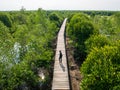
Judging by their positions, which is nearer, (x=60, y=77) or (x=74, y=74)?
(x=60, y=77)

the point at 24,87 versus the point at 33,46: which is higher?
the point at 33,46

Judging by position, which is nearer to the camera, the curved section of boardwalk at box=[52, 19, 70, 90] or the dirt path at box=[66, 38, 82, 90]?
the curved section of boardwalk at box=[52, 19, 70, 90]

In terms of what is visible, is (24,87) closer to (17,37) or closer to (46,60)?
(46,60)

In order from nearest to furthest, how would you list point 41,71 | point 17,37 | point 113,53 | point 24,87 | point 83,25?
point 113,53
point 24,87
point 41,71
point 17,37
point 83,25

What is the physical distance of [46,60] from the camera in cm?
3122

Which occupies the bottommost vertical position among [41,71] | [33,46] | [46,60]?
[41,71]

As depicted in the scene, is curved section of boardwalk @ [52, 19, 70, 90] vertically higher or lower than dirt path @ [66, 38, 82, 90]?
higher

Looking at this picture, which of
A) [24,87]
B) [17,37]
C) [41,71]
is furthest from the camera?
[17,37]

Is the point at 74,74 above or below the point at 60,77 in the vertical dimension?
below

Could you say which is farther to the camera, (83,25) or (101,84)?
(83,25)

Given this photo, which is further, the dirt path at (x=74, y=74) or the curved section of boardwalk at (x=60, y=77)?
the dirt path at (x=74, y=74)

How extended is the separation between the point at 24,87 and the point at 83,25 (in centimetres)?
2283

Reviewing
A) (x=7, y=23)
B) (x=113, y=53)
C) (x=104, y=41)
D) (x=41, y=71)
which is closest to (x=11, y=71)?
(x=113, y=53)

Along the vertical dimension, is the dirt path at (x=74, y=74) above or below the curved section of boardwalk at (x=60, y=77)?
below
